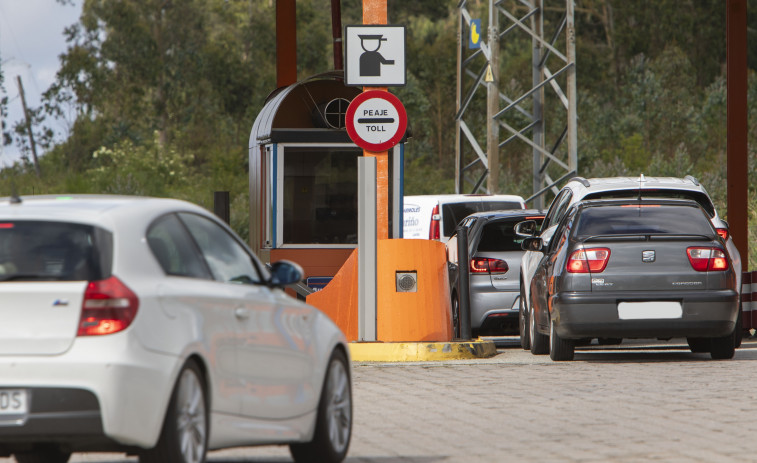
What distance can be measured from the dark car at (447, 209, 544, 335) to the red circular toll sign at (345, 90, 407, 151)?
3.23m

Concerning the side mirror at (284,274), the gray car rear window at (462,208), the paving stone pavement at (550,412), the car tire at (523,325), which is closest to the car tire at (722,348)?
the paving stone pavement at (550,412)

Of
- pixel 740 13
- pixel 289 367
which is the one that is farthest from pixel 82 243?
pixel 740 13

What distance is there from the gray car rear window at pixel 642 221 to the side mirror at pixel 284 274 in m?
6.85

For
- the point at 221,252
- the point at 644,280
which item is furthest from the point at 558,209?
the point at 221,252

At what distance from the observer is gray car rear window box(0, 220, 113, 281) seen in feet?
21.2

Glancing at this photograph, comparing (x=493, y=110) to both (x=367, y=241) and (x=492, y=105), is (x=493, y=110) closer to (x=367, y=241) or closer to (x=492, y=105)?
(x=492, y=105)

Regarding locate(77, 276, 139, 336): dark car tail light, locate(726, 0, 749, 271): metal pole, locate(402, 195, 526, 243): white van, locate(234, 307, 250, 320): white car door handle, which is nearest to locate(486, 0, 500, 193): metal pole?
locate(402, 195, 526, 243): white van

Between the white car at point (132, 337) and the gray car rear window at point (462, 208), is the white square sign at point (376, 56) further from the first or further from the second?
the gray car rear window at point (462, 208)

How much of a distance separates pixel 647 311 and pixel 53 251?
840 cm

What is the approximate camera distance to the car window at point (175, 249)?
22.2ft

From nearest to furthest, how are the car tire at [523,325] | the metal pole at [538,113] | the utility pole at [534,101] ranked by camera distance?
the car tire at [523,325] → the utility pole at [534,101] → the metal pole at [538,113]

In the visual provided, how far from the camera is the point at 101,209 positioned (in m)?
6.79

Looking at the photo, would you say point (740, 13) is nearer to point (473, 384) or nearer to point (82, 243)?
point (473, 384)

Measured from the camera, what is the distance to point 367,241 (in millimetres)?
14211
